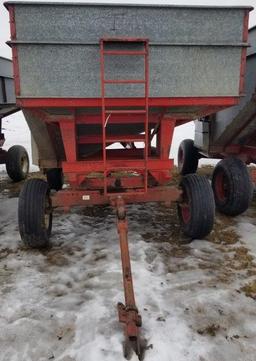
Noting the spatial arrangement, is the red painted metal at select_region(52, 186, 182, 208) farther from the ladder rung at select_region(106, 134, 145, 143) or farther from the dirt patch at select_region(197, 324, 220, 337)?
the dirt patch at select_region(197, 324, 220, 337)

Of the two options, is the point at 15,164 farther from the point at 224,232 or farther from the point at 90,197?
the point at 224,232

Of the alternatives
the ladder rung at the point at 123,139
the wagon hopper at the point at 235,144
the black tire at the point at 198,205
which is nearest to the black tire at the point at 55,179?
the ladder rung at the point at 123,139

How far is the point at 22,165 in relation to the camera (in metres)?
8.26

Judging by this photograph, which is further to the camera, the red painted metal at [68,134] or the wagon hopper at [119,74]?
the red painted metal at [68,134]

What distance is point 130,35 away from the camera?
11.7ft

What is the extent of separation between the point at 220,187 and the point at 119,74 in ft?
9.31

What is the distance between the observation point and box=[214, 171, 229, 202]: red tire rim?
5.58 metres

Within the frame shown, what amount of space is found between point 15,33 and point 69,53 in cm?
55

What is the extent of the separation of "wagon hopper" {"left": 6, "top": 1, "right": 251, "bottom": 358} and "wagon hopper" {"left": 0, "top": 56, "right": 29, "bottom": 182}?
11.4ft

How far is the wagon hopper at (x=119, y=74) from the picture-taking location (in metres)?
3.49

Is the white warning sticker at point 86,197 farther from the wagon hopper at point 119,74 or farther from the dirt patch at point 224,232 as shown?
the dirt patch at point 224,232

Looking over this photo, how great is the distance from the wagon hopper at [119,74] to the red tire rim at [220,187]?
147 centimetres

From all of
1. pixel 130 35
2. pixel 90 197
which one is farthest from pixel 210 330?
pixel 130 35

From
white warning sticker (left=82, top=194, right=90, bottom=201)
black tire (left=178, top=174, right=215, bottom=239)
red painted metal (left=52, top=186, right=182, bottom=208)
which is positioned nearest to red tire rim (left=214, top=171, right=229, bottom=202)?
black tire (left=178, top=174, right=215, bottom=239)
